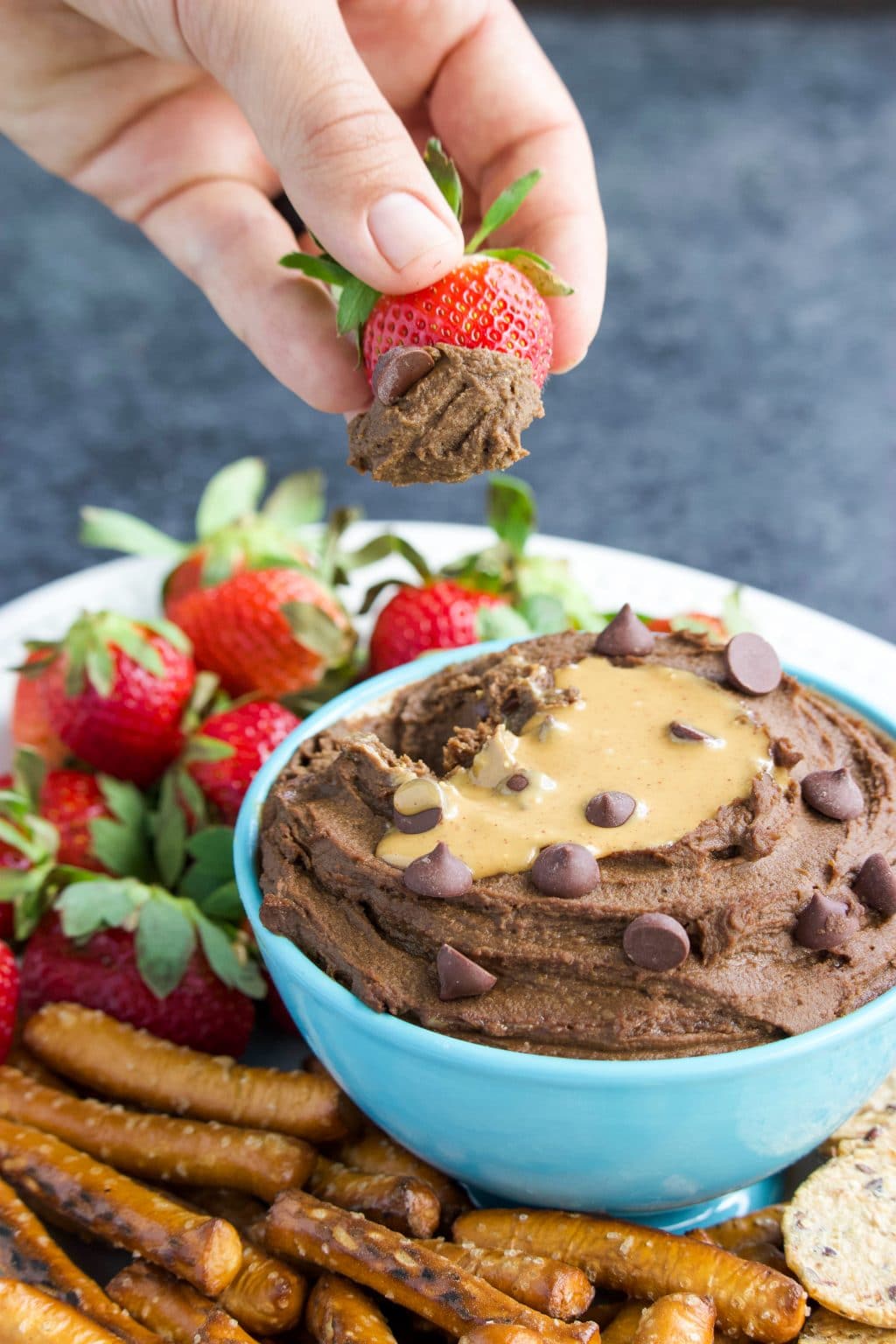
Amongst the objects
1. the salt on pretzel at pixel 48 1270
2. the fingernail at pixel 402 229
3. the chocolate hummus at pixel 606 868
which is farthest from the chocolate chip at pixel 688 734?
the salt on pretzel at pixel 48 1270

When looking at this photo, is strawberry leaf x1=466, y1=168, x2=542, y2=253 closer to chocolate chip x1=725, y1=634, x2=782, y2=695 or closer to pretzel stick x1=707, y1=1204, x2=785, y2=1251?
chocolate chip x1=725, y1=634, x2=782, y2=695

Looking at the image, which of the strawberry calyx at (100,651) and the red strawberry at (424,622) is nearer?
the strawberry calyx at (100,651)

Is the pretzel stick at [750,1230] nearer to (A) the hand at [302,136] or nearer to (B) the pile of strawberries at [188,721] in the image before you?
(B) the pile of strawberries at [188,721]

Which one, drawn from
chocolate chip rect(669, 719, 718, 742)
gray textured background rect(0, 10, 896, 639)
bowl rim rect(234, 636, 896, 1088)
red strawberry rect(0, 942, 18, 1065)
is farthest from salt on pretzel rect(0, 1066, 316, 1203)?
gray textured background rect(0, 10, 896, 639)

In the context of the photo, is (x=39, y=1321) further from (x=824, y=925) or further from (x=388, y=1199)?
(x=824, y=925)

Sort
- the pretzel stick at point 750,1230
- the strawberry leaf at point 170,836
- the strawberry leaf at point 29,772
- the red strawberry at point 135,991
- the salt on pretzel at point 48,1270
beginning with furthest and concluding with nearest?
the strawberry leaf at point 29,772 < the strawberry leaf at point 170,836 < the red strawberry at point 135,991 < the pretzel stick at point 750,1230 < the salt on pretzel at point 48,1270

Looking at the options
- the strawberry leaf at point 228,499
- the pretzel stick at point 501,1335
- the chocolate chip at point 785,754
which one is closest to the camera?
the pretzel stick at point 501,1335

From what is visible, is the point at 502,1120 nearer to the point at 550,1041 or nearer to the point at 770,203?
the point at 550,1041
